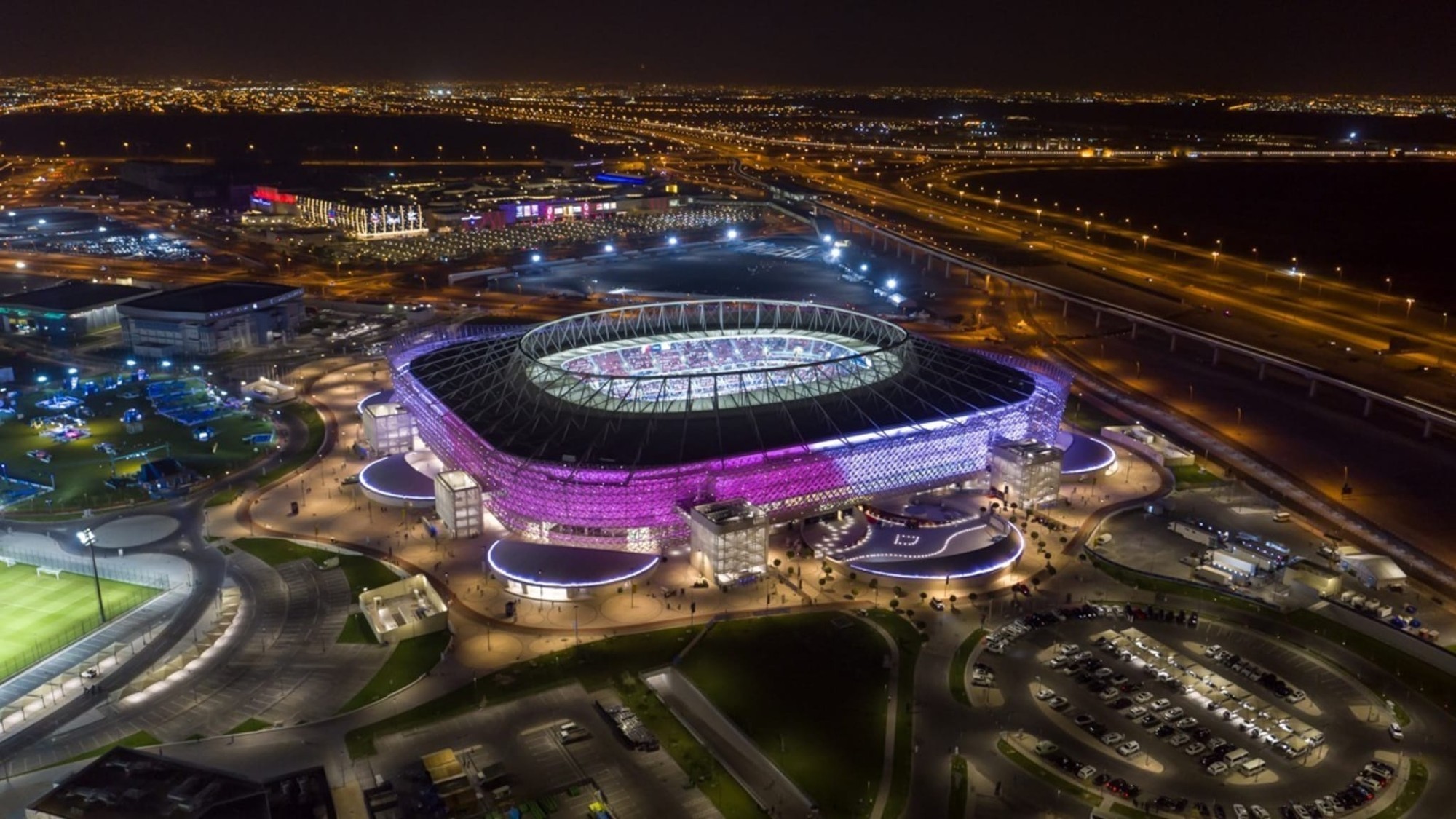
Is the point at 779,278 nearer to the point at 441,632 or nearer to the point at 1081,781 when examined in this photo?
the point at 441,632

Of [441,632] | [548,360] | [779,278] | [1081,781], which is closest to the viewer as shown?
[1081,781]

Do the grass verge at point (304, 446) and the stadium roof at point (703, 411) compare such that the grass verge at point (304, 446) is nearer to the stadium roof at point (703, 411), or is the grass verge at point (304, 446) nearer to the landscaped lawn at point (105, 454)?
the landscaped lawn at point (105, 454)

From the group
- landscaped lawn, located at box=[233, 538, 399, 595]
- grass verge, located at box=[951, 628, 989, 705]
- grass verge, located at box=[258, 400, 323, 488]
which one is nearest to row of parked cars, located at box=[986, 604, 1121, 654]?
grass verge, located at box=[951, 628, 989, 705]

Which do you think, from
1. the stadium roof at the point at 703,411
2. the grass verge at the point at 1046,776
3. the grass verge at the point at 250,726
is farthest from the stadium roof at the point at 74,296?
the grass verge at the point at 1046,776

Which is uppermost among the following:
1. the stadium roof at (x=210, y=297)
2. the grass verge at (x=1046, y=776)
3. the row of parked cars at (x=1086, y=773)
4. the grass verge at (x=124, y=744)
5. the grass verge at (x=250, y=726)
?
the stadium roof at (x=210, y=297)

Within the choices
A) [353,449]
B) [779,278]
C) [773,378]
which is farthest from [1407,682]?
[779,278]

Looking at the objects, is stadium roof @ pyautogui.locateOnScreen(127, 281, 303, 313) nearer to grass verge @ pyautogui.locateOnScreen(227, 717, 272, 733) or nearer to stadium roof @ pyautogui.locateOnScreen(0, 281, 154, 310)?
stadium roof @ pyautogui.locateOnScreen(0, 281, 154, 310)
